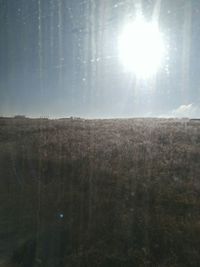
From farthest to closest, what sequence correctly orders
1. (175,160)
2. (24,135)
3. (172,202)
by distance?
(24,135), (175,160), (172,202)

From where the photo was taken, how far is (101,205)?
12.1m

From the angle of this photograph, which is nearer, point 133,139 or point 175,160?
point 175,160

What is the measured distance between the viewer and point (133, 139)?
23125 millimetres

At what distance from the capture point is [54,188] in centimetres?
1440

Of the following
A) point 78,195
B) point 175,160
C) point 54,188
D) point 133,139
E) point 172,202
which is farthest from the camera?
point 133,139

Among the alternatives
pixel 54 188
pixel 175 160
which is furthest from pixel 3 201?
pixel 175 160

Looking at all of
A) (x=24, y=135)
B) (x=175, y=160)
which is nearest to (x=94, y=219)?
(x=175, y=160)

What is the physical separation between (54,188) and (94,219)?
3.60 meters

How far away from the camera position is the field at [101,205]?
9.29m

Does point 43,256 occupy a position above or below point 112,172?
below

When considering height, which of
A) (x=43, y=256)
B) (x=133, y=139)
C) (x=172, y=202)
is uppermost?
(x=133, y=139)

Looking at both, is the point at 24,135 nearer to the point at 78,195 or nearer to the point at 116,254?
the point at 78,195

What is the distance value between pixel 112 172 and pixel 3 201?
14.6ft

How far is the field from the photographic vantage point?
929 cm
